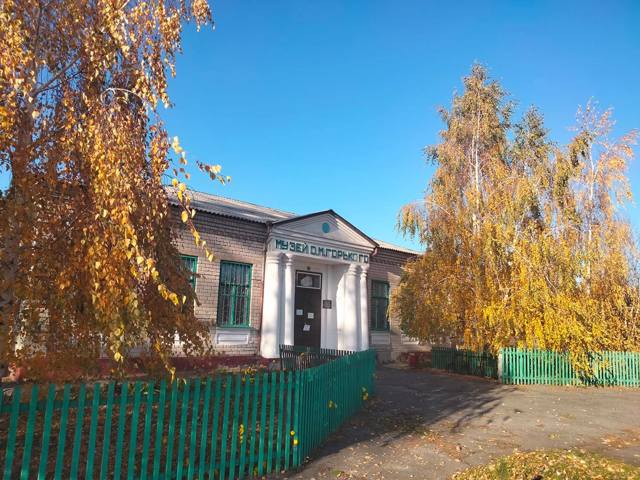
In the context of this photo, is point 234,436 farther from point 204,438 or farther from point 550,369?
point 550,369

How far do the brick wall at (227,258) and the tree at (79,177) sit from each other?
7.96 meters

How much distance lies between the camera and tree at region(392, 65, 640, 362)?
1266cm

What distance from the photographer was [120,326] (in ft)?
12.1

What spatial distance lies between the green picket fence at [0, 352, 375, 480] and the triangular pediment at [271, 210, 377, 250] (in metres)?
7.81

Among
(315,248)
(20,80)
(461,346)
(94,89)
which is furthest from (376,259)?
(20,80)

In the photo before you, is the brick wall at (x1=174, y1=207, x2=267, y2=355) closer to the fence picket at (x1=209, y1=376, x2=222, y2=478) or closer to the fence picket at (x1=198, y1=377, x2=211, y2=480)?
the fence picket at (x1=209, y1=376, x2=222, y2=478)

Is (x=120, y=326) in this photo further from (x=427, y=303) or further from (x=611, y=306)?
(x=611, y=306)

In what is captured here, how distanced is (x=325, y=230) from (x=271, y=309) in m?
3.51

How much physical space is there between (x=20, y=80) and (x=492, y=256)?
40.6ft

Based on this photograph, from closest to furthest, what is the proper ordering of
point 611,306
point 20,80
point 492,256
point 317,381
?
1. point 20,80
2. point 317,381
3. point 492,256
4. point 611,306

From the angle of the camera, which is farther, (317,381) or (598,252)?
(598,252)

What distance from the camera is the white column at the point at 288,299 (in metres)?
14.0

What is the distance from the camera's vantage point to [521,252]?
12.9 m

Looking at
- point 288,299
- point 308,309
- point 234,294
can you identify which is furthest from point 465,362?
point 234,294
